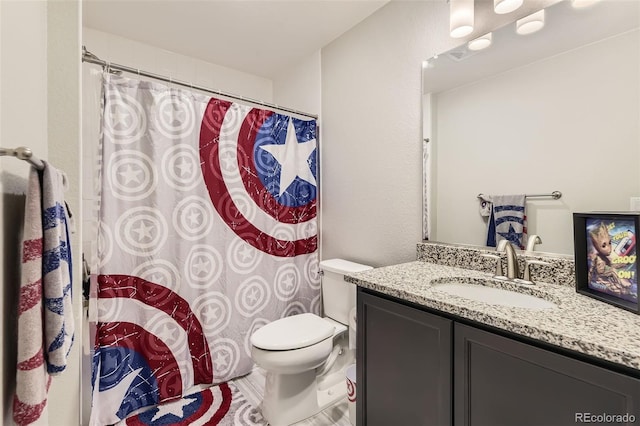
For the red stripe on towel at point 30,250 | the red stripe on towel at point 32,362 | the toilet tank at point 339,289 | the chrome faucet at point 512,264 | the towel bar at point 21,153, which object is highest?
the towel bar at point 21,153

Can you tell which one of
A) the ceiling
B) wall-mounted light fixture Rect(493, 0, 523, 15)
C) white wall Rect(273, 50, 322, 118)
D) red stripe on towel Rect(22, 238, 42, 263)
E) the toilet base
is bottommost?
the toilet base

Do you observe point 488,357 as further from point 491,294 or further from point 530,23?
point 530,23

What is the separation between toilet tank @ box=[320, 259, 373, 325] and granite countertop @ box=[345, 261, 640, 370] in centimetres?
57

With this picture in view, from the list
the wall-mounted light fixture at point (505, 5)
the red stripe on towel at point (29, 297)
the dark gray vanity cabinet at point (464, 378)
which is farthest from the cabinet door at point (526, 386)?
the wall-mounted light fixture at point (505, 5)

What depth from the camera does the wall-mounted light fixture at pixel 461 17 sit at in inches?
54.9

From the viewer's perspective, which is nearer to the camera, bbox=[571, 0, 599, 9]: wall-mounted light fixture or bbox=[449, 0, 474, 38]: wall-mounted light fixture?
bbox=[571, 0, 599, 9]: wall-mounted light fixture

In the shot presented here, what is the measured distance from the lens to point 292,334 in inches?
64.6

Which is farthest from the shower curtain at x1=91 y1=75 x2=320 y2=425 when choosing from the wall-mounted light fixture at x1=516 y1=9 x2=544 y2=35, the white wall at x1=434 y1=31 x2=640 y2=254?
the wall-mounted light fixture at x1=516 y1=9 x2=544 y2=35

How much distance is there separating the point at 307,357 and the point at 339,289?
49cm

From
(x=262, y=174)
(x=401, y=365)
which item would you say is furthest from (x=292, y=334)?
(x=262, y=174)

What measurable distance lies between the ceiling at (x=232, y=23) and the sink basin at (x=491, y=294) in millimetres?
1634

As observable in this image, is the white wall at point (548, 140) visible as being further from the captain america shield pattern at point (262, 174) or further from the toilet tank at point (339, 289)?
the captain america shield pattern at point (262, 174)

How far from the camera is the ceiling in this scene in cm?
179

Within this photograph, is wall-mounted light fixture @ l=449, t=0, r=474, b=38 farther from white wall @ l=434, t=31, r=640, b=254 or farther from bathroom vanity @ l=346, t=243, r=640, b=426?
bathroom vanity @ l=346, t=243, r=640, b=426
